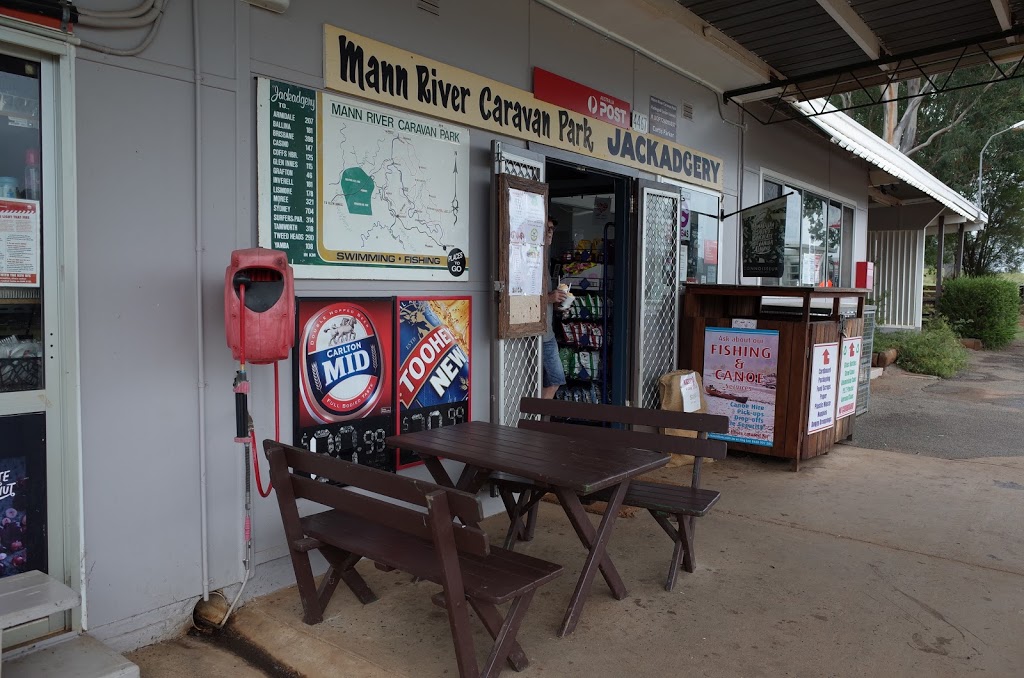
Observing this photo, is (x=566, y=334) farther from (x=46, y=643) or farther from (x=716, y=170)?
(x=46, y=643)

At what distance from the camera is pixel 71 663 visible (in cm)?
252

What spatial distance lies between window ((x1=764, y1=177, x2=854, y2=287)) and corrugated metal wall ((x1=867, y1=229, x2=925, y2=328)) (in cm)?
705

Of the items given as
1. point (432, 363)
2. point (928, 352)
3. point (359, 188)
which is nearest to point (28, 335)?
point (359, 188)

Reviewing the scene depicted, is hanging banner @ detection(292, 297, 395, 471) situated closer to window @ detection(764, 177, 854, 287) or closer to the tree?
window @ detection(764, 177, 854, 287)

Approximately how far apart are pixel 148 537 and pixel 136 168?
148cm

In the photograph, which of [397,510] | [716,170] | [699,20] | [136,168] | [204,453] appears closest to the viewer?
[397,510]

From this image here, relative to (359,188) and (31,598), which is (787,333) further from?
(31,598)

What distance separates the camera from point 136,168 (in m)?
2.89

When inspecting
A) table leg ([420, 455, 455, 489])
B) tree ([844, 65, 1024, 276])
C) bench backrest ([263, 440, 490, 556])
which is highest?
tree ([844, 65, 1024, 276])

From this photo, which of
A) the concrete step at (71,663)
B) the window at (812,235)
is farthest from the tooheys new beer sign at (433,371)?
the window at (812,235)

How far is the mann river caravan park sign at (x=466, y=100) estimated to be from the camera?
12.0 feet

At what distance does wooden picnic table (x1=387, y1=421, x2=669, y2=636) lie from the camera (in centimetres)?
287

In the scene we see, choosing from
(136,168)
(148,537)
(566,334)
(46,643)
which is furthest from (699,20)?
(46,643)

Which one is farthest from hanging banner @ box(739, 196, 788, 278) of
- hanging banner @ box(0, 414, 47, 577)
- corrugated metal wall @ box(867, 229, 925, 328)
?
corrugated metal wall @ box(867, 229, 925, 328)
